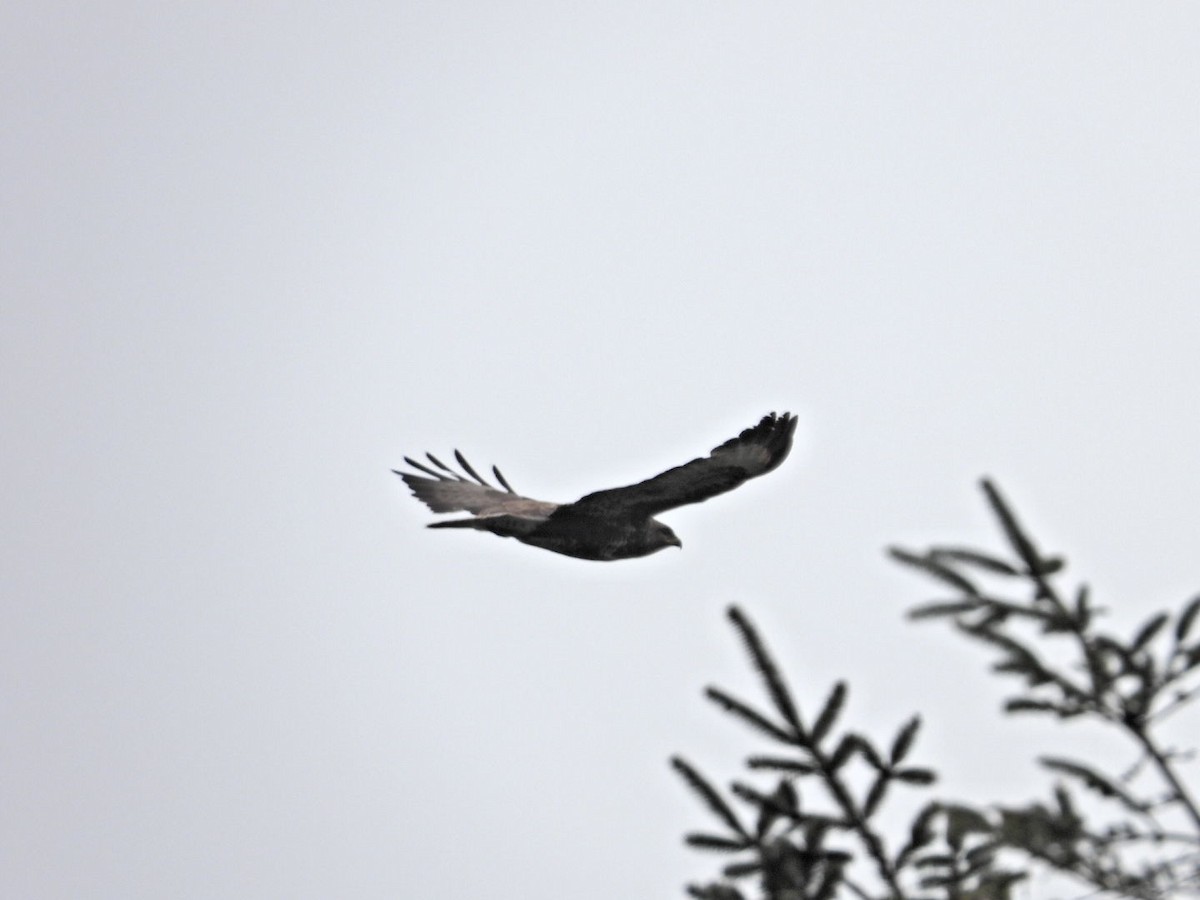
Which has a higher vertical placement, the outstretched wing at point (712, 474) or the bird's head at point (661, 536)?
the outstretched wing at point (712, 474)

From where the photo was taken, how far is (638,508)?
35.9 feet

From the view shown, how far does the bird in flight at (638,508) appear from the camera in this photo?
421 inches

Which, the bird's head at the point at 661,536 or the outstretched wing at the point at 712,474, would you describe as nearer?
the outstretched wing at the point at 712,474

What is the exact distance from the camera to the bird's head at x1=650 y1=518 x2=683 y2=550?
11.2 meters

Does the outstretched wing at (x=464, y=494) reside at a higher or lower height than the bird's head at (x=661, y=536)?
higher

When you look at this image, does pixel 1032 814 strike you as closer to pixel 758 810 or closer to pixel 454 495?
pixel 758 810

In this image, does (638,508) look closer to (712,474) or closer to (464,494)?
(712,474)

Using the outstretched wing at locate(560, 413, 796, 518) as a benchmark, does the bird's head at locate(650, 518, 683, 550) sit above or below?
below

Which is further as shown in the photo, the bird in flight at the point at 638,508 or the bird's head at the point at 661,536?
the bird's head at the point at 661,536

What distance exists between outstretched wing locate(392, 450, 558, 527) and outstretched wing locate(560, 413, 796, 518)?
0.71m

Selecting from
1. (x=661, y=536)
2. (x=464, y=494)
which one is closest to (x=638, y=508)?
(x=661, y=536)

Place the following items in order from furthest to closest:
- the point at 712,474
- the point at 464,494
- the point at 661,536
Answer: the point at 464,494 → the point at 661,536 → the point at 712,474

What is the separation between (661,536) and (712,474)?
2.58ft

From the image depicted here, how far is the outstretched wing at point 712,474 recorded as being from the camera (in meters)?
10.7
